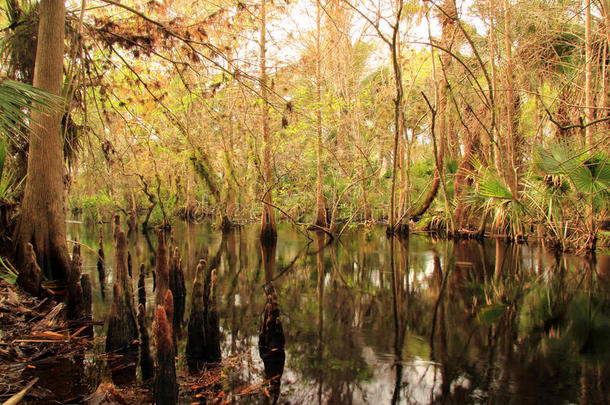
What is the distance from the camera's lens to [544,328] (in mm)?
5367

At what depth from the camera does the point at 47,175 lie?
6.11 metres

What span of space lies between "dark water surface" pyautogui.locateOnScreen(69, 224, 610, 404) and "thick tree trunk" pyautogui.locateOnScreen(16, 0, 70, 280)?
1149 millimetres

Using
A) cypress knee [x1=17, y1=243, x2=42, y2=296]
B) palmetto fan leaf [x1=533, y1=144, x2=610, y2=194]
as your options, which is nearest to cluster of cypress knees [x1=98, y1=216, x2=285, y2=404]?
cypress knee [x1=17, y1=243, x2=42, y2=296]

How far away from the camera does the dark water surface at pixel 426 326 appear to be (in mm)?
3754

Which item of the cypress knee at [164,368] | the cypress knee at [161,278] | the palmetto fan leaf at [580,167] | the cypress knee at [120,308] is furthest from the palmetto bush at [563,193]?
the cypress knee at [120,308]

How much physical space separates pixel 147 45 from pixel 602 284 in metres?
9.28

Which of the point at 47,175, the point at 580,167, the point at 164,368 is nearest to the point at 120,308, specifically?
the point at 164,368

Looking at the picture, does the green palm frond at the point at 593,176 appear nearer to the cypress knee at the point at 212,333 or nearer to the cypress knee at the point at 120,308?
the cypress knee at the point at 212,333

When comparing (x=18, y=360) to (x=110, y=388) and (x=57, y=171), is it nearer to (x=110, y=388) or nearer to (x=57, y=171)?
(x=110, y=388)

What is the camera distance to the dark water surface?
3754 millimetres

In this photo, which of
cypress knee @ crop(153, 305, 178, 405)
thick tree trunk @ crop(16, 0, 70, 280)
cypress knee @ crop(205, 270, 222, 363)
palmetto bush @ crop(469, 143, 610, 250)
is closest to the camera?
cypress knee @ crop(153, 305, 178, 405)

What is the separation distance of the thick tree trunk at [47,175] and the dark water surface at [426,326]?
3.77 feet

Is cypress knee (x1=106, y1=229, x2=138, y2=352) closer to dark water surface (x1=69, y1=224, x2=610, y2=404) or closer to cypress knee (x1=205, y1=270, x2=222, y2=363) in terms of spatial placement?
dark water surface (x1=69, y1=224, x2=610, y2=404)

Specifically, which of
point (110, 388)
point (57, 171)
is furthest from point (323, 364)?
point (57, 171)
